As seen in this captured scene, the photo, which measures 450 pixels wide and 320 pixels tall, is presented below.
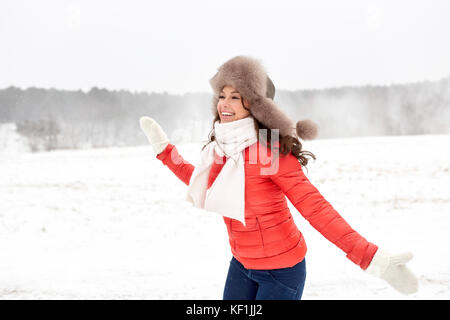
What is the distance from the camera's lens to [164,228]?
178 inches

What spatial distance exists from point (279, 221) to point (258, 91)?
48 cm

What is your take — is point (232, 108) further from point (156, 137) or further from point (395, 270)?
point (395, 270)

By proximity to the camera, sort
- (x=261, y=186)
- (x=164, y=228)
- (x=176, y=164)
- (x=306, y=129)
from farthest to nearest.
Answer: (x=164, y=228) < (x=176, y=164) < (x=306, y=129) < (x=261, y=186)

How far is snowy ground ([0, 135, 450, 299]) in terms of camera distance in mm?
2886

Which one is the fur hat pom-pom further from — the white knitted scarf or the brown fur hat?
the white knitted scarf

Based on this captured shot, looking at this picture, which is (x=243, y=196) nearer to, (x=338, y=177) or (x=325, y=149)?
(x=338, y=177)

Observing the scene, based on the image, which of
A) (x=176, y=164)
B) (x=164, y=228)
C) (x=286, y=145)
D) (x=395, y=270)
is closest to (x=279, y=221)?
(x=286, y=145)

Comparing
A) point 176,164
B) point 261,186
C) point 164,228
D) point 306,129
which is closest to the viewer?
point 261,186

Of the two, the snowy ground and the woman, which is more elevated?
the woman

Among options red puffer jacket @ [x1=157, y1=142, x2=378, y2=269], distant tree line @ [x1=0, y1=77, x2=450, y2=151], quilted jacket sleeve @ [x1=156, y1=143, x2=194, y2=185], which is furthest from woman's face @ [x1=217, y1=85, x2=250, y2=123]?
distant tree line @ [x1=0, y1=77, x2=450, y2=151]

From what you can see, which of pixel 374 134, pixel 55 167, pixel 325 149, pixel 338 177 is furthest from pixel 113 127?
pixel 374 134

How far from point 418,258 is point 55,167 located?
8.02m

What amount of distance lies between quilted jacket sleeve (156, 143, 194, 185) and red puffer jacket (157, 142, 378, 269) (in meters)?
0.29

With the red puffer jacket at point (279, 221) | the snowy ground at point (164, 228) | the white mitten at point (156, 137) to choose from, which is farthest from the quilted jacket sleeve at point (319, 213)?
the snowy ground at point (164, 228)
